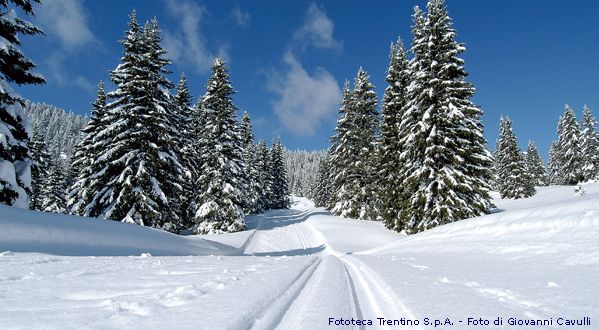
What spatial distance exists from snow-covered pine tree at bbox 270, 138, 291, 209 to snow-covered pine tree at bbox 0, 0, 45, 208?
48.6m

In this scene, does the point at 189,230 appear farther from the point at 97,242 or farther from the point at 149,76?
the point at 97,242

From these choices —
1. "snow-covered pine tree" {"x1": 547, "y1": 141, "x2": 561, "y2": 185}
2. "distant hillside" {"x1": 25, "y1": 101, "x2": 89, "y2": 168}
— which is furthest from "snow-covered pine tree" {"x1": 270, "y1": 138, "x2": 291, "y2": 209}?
"distant hillside" {"x1": 25, "y1": 101, "x2": 89, "y2": 168}

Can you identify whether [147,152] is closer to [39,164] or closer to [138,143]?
[138,143]

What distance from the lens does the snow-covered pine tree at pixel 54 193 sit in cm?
3397

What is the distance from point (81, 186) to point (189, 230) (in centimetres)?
1026

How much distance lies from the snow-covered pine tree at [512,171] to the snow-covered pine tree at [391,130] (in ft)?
93.6

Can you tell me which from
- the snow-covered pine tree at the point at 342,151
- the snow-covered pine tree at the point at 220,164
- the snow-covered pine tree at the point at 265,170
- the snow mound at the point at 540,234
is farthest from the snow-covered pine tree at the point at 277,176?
the snow mound at the point at 540,234

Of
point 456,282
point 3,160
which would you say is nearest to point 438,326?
point 456,282

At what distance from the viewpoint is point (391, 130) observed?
28.0 m

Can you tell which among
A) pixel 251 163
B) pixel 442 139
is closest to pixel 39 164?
pixel 251 163

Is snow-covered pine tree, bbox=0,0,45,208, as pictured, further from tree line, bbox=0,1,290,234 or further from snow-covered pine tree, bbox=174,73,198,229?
snow-covered pine tree, bbox=174,73,198,229

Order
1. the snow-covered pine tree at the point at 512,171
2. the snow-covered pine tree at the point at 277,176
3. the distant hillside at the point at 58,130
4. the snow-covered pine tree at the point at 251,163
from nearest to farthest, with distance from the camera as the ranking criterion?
1. the snow-covered pine tree at the point at 512,171
2. the snow-covered pine tree at the point at 251,163
3. the snow-covered pine tree at the point at 277,176
4. the distant hillside at the point at 58,130

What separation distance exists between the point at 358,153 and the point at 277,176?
110 feet

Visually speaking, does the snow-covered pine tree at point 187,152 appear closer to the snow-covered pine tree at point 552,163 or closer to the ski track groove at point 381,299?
the ski track groove at point 381,299
